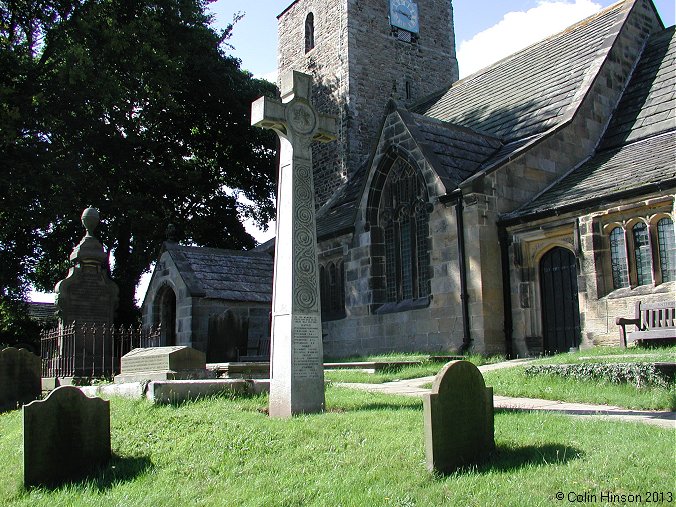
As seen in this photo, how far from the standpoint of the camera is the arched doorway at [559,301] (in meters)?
14.7

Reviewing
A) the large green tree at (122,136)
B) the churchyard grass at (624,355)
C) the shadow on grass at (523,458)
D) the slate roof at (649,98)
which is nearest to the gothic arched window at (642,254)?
the churchyard grass at (624,355)

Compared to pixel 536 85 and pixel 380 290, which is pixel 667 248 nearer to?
pixel 380 290

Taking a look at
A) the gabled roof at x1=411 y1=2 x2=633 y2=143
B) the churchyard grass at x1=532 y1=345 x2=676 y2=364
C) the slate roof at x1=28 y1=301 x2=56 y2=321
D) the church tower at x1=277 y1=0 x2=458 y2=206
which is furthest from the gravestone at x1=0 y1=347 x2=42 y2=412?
the slate roof at x1=28 y1=301 x2=56 y2=321

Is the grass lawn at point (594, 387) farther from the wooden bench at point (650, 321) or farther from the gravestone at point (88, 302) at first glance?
the gravestone at point (88, 302)

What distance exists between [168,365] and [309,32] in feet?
76.4

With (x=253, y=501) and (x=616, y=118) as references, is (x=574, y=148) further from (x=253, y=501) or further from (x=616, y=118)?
(x=253, y=501)

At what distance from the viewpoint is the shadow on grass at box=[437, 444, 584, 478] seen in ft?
17.8

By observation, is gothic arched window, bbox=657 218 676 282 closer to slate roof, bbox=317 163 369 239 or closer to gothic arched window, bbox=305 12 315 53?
slate roof, bbox=317 163 369 239

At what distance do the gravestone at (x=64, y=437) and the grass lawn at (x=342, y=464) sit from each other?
0.20m

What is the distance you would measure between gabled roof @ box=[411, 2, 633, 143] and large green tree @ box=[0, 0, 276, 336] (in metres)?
10.9

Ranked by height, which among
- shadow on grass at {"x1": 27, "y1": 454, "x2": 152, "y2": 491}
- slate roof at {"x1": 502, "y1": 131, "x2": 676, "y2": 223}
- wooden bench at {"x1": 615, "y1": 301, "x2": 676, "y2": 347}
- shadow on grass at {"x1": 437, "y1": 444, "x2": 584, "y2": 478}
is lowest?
shadow on grass at {"x1": 27, "y1": 454, "x2": 152, "y2": 491}

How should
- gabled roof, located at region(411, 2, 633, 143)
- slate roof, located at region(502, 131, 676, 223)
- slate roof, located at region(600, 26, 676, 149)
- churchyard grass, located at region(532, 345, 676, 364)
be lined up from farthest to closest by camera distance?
1. gabled roof, located at region(411, 2, 633, 143)
2. slate roof, located at region(600, 26, 676, 149)
3. slate roof, located at region(502, 131, 676, 223)
4. churchyard grass, located at region(532, 345, 676, 364)

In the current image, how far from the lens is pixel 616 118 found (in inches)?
706

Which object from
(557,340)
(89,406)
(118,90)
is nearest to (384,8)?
(118,90)
